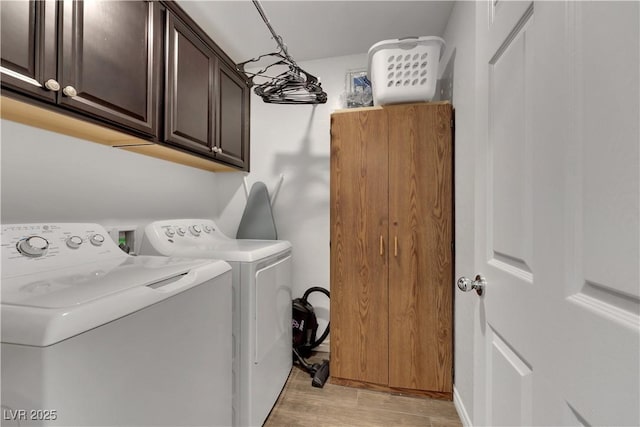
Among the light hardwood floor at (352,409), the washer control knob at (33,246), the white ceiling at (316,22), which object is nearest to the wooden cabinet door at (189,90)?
the white ceiling at (316,22)

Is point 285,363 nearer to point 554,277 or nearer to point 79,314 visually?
point 79,314

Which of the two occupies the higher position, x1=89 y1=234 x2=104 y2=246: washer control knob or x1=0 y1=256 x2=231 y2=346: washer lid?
x1=89 y1=234 x2=104 y2=246: washer control knob

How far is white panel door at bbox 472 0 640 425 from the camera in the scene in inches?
15.4

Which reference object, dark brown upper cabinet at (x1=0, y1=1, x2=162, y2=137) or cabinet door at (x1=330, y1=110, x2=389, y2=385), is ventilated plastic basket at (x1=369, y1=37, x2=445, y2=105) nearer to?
cabinet door at (x1=330, y1=110, x2=389, y2=385)

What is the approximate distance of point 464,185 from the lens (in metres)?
1.55

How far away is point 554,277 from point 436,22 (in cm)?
201

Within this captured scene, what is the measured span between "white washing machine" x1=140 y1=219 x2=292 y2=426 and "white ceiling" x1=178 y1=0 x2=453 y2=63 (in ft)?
4.53

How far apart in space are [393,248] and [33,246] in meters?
1.74

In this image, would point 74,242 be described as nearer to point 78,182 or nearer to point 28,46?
point 78,182

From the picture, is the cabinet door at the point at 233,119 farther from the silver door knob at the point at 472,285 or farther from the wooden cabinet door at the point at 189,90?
the silver door knob at the point at 472,285

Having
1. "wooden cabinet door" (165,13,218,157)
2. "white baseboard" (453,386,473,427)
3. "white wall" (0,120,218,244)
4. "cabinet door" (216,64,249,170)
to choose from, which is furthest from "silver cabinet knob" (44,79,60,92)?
"white baseboard" (453,386,473,427)

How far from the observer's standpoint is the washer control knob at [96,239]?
4.02 ft

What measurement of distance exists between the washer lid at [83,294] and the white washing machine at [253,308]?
0.30m

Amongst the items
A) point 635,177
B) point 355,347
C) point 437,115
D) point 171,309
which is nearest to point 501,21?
point 635,177
